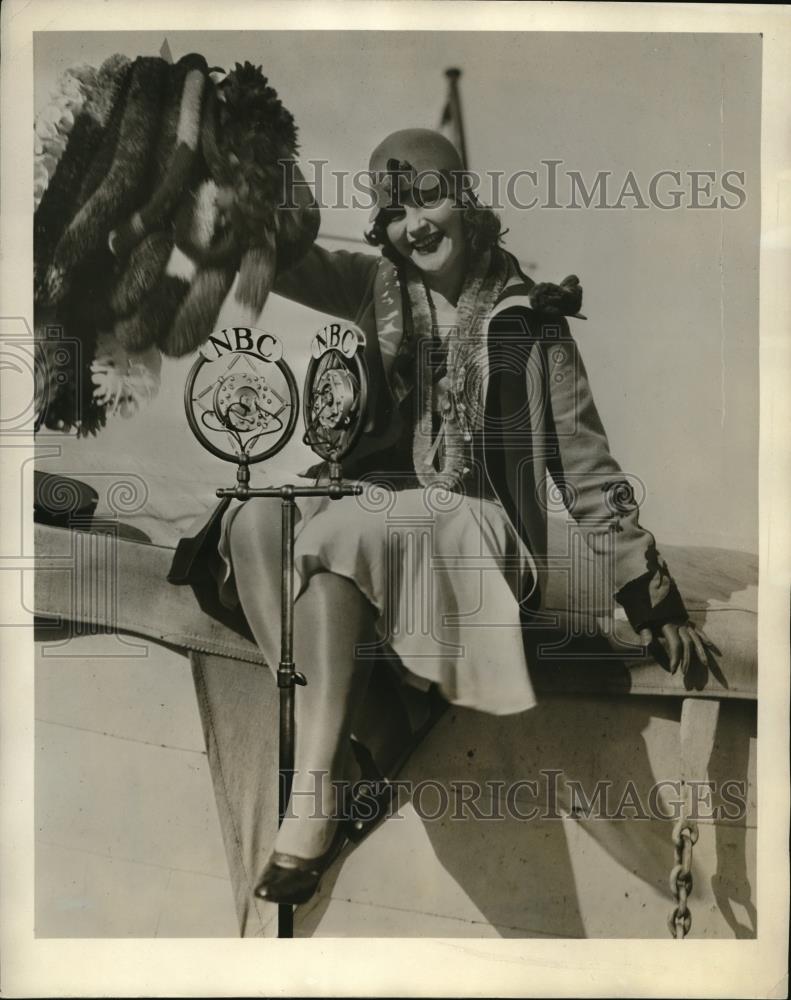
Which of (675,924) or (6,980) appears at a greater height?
(675,924)

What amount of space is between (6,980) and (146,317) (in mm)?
1578

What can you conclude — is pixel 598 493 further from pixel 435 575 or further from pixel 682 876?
pixel 682 876

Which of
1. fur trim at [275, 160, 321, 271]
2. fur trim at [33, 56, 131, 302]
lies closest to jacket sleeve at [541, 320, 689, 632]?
fur trim at [275, 160, 321, 271]

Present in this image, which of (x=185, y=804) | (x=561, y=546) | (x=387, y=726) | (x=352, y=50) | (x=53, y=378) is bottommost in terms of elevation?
(x=185, y=804)

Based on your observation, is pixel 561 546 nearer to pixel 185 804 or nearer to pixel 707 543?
pixel 707 543

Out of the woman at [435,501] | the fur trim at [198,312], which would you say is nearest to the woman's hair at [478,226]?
the woman at [435,501]

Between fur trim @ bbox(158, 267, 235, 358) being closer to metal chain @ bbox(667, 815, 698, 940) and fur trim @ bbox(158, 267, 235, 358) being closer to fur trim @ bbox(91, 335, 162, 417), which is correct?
fur trim @ bbox(91, 335, 162, 417)

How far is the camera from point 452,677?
1.87 metres

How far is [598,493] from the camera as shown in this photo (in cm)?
190

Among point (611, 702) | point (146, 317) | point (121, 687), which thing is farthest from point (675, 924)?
point (146, 317)

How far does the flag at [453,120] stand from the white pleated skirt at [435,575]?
2.65 ft

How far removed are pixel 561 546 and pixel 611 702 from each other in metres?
0.38

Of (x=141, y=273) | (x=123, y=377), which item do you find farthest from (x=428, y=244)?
(x=123, y=377)

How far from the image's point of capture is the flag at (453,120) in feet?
6.24
